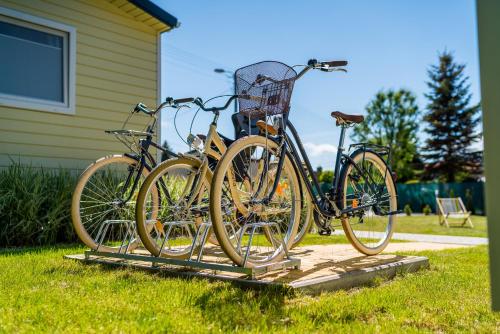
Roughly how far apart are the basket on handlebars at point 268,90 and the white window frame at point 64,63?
4.17 metres

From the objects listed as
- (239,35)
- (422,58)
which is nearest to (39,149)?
(239,35)

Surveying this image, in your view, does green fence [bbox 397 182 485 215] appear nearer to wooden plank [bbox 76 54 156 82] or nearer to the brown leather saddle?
wooden plank [bbox 76 54 156 82]

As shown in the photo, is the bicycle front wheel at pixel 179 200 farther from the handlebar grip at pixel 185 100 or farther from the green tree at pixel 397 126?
the green tree at pixel 397 126

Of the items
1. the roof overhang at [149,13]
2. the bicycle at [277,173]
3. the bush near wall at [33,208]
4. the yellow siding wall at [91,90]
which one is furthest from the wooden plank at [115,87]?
the bicycle at [277,173]

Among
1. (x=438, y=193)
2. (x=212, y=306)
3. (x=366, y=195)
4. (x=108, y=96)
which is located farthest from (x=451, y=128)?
(x=212, y=306)

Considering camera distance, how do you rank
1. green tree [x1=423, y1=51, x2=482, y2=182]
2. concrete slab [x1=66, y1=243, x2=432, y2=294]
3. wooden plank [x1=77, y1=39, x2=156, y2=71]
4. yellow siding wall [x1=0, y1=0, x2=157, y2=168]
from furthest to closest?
green tree [x1=423, y1=51, x2=482, y2=182] < wooden plank [x1=77, y1=39, x2=156, y2=71] < yellow siding wall [x1=0, y1=0, x2=157, y2=168] < concrete slab [x1=66, y1=243, x2=432, y2=294]

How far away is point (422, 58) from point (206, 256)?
36400 mm

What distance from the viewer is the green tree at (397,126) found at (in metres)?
40.6

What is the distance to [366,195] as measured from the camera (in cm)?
428

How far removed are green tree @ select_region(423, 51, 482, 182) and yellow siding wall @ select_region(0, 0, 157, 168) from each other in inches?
1214

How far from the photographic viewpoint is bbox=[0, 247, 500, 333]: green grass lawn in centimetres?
234

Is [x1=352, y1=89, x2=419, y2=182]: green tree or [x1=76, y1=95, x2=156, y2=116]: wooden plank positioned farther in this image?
[x1=352, y1=89, x2=419, y2=182]: green tree

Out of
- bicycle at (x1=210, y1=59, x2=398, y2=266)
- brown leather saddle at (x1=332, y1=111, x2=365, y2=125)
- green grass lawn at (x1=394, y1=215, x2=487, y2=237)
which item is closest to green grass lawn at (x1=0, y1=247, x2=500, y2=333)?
bicycle at (x1=210, y1=59, x2=398, y2=266)

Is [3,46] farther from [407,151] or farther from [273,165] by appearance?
A: [407,151]
